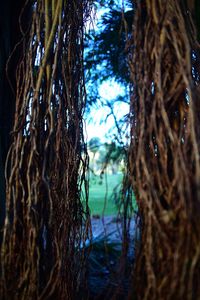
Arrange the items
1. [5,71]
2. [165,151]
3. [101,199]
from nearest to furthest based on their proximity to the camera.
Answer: [165,151] → [5,71] → [101,199]

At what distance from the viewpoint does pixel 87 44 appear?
8.00 feet

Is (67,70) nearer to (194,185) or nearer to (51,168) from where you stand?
(51,168)

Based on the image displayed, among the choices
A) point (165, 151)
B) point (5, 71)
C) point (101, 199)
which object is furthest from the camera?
point (101, 199)

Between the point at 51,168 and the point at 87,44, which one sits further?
the point at 87,44

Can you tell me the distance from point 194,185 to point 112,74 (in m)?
1.78

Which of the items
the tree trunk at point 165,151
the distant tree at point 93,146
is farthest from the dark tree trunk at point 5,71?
the tree trunk at point 165,151

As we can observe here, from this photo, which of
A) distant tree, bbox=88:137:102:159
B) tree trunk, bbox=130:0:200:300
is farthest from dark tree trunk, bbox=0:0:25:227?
tree trunk, bbox=130:0:200:300

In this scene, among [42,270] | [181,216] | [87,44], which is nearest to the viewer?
[181,216]

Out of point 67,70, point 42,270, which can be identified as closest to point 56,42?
point 67,70

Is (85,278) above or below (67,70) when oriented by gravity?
below

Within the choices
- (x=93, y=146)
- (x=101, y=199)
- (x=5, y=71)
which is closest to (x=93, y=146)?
(x=93, y=146)

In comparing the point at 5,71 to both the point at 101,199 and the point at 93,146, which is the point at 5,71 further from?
the point at 101,199

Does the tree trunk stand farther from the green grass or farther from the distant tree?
the distant tree

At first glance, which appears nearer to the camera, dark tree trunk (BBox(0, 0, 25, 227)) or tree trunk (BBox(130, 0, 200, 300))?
tree trunk (BBox(130, 0, 200, 300))
